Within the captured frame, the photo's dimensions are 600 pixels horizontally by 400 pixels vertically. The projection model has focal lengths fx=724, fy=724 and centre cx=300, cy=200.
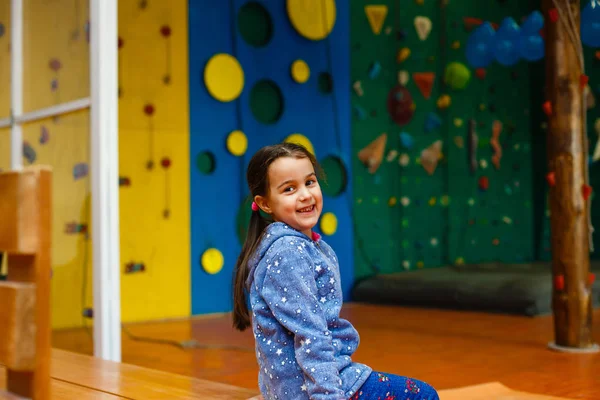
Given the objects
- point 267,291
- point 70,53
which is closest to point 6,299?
point 267,291

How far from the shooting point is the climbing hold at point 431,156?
7.58 meters

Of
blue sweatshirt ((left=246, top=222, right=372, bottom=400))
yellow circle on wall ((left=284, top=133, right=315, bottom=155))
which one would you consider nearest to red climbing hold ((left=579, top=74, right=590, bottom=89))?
yellow circle on wall ((left=284, top=133, right=315, bottom=155))

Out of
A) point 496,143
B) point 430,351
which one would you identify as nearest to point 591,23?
point 430,351

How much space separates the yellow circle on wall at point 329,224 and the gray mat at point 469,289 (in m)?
0.57

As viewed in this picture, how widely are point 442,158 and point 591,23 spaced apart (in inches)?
141

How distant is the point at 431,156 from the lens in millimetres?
7633

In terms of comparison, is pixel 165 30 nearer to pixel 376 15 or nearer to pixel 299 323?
pixel 376 15

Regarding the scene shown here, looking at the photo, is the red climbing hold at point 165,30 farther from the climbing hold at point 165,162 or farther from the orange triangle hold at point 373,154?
the orange triangle hold at point 373,154

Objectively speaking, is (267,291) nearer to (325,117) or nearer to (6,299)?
(6,299)

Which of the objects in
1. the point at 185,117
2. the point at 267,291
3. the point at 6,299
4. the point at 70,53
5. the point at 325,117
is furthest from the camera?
the point at 325,117

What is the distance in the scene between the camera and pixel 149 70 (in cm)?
566

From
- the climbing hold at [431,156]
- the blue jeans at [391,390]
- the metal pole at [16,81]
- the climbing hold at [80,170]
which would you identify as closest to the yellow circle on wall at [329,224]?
the climbing hold at [431,156]

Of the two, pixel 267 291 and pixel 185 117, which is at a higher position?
pixel 185 117

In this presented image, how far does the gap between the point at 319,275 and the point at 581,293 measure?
2893 millimetres
